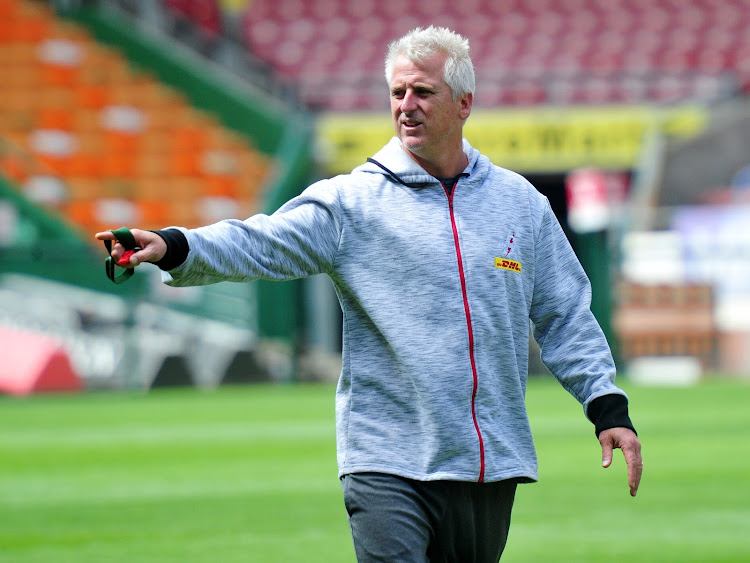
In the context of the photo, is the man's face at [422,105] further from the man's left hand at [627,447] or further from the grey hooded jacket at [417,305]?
the man's left hand at [627,447]

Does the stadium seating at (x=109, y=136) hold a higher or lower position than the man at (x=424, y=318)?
higher

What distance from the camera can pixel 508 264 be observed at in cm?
330

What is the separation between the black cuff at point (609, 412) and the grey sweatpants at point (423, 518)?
267mm

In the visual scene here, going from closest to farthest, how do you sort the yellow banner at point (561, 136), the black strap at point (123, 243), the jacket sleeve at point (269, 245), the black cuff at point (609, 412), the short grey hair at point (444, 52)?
the black strap at point (123, 243), the jacket sleeve at point (269, 245), the short grey hair at point (444, 52), the black cuff at point (609, 412), the yellow banner at point (561, 136)

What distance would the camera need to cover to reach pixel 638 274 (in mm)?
19094

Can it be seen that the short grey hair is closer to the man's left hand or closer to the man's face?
the man's face

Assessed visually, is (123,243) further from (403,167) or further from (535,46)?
(535,46)

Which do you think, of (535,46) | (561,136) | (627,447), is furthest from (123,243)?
(535,46)

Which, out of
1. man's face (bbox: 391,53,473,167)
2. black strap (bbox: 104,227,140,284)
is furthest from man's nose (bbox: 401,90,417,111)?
black strap (bbox: 104,227,140,284)

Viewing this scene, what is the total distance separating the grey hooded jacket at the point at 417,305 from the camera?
10.5 feet

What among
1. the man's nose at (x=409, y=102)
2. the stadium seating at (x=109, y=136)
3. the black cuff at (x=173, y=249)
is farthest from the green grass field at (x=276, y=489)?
the stadium seating at (x=109, y=136)

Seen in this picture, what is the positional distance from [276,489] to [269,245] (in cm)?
→ 509

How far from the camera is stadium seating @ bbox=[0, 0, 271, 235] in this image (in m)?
22.1

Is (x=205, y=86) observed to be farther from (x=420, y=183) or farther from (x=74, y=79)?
(x=420, y=183)
